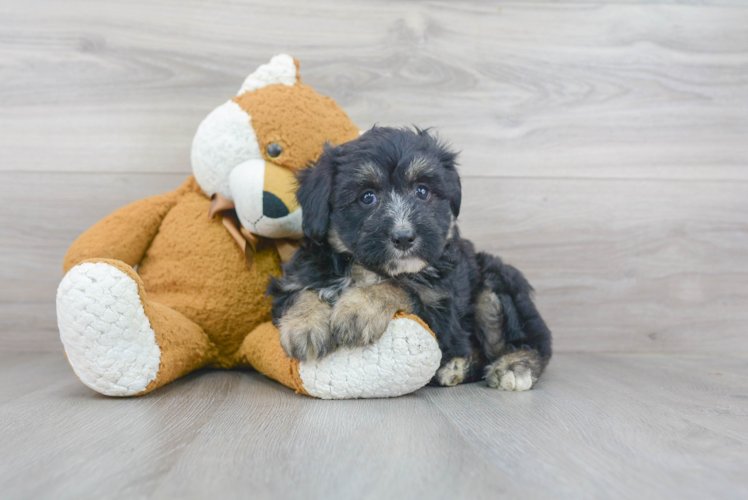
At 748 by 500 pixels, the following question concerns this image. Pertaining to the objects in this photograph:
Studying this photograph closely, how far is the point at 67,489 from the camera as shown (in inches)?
46.8

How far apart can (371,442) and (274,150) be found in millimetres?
1258

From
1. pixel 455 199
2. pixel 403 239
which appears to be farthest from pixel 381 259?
pixel 455 199

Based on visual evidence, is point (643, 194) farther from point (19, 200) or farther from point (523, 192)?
point (19, 200)

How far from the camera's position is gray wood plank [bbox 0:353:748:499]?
1220 mm

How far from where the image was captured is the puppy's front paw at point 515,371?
85.8 inches

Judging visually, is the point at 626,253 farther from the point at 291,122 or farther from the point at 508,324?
the point at 291,122

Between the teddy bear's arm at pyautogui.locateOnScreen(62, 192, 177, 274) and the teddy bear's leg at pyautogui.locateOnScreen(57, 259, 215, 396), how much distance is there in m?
0.45

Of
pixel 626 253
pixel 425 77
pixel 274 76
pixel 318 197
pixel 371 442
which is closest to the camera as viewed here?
pixel 371 442

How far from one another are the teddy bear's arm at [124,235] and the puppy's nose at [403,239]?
121 cm

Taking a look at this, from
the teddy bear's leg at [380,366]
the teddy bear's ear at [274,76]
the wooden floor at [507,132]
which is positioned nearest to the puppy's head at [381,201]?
the teddy bear's leg at [380,366]

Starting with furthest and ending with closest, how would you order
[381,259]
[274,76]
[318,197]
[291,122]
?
1. [274,76]
2. [291,122]
3. [318,197]
4. [381,259]

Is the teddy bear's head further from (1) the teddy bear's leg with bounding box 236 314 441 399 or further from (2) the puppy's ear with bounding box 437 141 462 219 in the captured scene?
(1) the teddy bear's leg with bounding box 236 314 441 399

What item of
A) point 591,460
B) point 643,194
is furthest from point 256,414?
point 643,194

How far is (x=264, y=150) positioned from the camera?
2236mm
